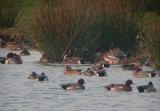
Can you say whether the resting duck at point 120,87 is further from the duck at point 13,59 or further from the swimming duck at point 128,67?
the duck at point 13,59

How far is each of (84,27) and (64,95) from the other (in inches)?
269

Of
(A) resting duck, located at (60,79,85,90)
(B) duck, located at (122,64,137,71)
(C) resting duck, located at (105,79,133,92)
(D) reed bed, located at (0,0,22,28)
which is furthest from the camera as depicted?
(D) reed bed, located at (0,0,22,28)

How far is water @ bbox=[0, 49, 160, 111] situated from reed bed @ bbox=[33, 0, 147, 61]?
4.03ft

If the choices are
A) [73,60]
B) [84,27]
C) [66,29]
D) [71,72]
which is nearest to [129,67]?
[71,72]

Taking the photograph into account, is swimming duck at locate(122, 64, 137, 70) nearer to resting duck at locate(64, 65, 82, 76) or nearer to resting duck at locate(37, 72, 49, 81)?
resting duck at locate(64, 65, 82, 76)

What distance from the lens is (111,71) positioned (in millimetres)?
24109

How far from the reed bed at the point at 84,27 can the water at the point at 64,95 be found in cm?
123

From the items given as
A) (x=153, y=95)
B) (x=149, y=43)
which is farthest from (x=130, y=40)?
(x=153, y=95)

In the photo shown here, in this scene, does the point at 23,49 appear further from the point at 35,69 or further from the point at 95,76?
the point at 95,76

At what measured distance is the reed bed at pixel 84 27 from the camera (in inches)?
1012

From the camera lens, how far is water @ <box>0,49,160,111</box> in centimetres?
1753

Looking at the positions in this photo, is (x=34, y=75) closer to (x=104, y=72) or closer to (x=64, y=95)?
(x=104, y=72)

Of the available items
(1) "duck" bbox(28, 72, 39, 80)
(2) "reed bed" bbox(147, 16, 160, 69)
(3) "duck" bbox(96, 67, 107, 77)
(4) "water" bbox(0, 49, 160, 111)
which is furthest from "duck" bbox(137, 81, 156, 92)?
(1) "duck" bbox(28, 72, 39, 80)

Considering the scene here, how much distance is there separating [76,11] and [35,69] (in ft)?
7.99
